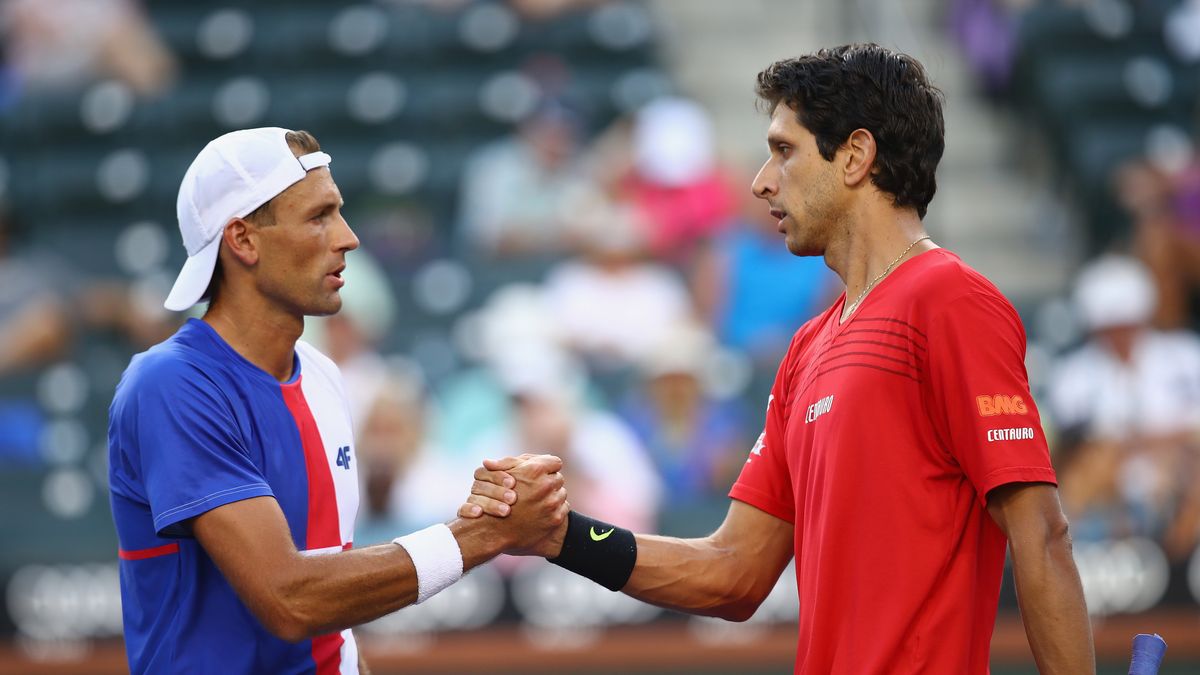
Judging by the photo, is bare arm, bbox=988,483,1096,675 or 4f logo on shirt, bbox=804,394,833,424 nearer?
bare arm, bbox=988,483,1096,675

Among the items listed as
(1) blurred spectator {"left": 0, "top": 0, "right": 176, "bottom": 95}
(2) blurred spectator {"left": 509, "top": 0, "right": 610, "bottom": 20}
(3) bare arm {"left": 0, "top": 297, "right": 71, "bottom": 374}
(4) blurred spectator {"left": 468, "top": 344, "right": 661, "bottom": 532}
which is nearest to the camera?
A: (4) blurred spectator {"left": 468, "top": 344, "right": 661, "bottom": 532}

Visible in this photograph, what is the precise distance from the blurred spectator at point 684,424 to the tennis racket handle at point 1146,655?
4.26m

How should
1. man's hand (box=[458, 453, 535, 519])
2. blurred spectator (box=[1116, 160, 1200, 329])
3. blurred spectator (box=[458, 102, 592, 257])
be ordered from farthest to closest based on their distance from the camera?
blurred spectator (box=[458, 102, 592, 257]) < blurred spectator (box=[1116, 160, 1200, 329]) < man's hand (box=[458, 453, 535, 519])

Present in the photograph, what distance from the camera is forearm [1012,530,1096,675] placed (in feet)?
10.3

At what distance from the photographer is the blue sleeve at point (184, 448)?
3.42 m

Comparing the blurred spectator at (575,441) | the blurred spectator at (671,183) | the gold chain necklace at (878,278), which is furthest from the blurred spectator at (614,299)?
the gold chain necklace at (878,278)

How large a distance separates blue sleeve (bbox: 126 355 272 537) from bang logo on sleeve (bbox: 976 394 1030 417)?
163cm

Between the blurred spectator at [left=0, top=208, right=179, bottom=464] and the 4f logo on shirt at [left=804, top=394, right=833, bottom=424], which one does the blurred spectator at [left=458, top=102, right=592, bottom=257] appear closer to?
the blurred spectator at [left=0, top=208, right=179, bottom=464]

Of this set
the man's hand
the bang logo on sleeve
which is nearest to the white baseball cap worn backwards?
the man's hand

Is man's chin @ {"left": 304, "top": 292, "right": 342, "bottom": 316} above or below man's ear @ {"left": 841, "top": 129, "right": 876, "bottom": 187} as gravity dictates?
below

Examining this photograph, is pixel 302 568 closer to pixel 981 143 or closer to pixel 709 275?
pixel 709 275

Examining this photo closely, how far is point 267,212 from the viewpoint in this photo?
3760 mm

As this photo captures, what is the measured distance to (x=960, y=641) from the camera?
3.31m

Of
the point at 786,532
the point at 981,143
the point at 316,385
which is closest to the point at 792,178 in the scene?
the point at 786,532
